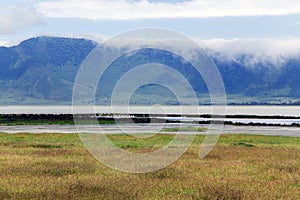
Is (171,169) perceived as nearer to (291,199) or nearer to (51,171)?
(51,171)

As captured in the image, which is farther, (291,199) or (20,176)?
(20,176)

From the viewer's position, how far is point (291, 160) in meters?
32.2

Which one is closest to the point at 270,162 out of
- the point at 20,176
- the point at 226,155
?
the point at 226,155

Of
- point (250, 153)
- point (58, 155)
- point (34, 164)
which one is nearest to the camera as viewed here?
point (34, 164)

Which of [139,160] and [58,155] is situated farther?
[58,155]

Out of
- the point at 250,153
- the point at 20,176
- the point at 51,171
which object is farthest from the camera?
the point at 250,153

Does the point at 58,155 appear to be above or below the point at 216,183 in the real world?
below

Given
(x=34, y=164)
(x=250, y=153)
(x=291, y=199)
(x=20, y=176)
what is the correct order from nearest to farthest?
(x=291, y=199) < (x=20, y=176) < (x=34, y=164) < (x=250, y=153)

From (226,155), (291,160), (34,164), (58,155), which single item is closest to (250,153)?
(226,155)

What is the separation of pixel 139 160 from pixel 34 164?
6051 millimetres

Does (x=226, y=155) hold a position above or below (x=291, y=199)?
below

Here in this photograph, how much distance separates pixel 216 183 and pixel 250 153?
1607 cm

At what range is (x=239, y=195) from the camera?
1888cm

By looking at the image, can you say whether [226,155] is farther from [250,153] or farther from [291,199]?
[291,199]
